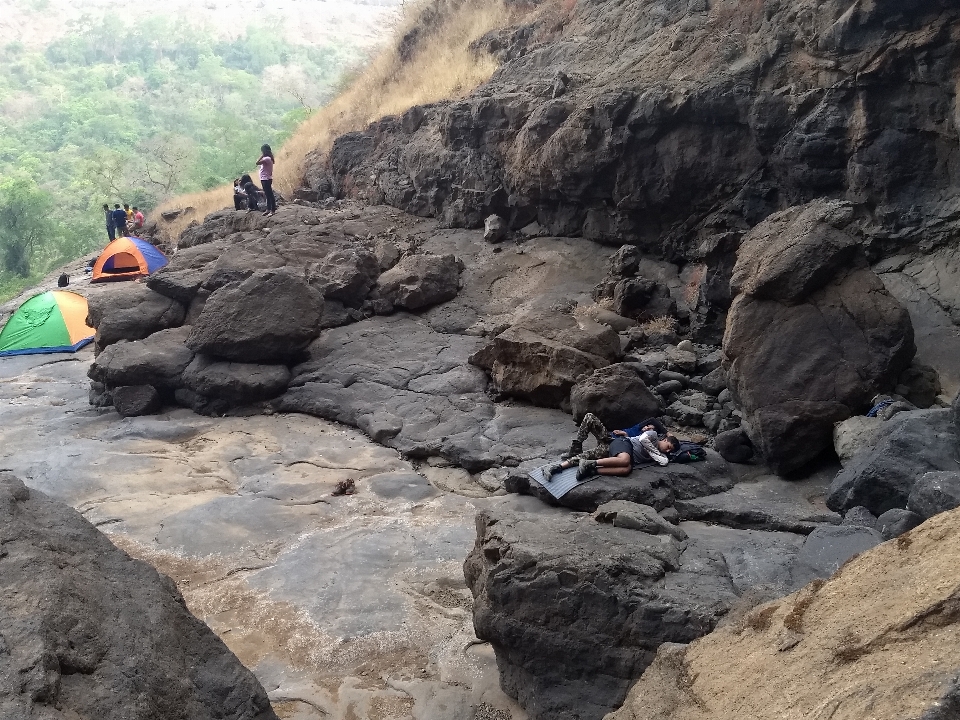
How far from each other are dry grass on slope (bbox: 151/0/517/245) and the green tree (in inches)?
317

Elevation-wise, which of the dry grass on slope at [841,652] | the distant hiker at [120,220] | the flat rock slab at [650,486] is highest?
the distant hiker at [120,220]

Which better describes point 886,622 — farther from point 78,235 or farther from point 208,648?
point 78,235

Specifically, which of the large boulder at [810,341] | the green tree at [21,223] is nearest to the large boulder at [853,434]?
the large boulder at [810,341]

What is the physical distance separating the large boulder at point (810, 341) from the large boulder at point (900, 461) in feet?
3.34

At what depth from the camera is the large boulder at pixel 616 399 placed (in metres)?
7.33

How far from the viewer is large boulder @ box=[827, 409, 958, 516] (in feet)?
15.2

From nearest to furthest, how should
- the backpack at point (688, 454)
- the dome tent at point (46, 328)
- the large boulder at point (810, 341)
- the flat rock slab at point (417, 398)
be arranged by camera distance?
the large boulder at point (810, 341) → the backpack at point (688, 454) → the flat rock slab at point (417, 398) → the dome tent at point (46, 328)

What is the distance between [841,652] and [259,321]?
28.2ft

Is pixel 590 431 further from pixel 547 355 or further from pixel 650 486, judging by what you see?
pixel 547 355

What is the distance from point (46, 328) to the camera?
13.7m

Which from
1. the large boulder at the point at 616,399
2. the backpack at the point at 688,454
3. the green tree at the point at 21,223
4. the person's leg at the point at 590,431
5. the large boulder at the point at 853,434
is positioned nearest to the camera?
the large boulder at the point at 853,434

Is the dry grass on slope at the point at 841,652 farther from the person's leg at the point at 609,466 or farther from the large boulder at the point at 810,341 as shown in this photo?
the large boulder at the point at 810,341

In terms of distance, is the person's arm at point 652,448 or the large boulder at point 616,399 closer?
the person's arm at point 652,448

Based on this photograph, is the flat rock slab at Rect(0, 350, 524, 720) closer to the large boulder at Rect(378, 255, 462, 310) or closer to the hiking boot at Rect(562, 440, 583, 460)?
the hiking boot at Rect(562, 440, 583, 460)
